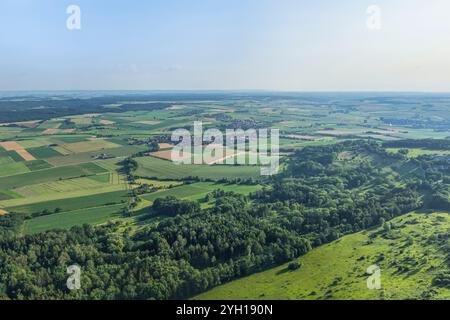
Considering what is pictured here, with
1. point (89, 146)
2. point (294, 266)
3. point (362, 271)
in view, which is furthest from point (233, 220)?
point (89, 146)

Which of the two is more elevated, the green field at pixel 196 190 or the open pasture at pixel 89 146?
the open pasture at pixel 89 146

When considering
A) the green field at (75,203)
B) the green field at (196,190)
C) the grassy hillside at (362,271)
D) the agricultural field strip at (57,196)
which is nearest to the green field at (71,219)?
the green field at (75,203)

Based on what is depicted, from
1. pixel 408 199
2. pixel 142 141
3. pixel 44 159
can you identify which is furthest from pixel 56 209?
pixel 142 141

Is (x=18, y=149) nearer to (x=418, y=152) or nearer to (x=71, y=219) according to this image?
(x=71, y=219)

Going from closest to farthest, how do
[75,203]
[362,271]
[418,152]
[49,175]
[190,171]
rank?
[362,271]
[75,203]
[49,175]
[190,171]
[418,152]

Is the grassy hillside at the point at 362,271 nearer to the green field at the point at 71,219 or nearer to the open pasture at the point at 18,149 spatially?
the green field at the point at 71,219

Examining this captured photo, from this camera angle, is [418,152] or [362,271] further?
[418,152]

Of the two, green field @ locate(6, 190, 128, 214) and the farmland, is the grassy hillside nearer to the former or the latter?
the farmland

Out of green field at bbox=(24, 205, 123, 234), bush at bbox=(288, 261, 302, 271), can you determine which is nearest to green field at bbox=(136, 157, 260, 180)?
green field at bbox=(24, 205, 123, 234)
